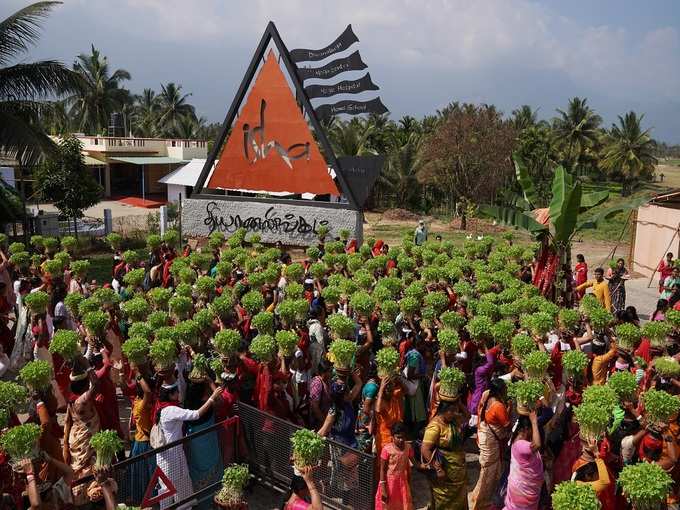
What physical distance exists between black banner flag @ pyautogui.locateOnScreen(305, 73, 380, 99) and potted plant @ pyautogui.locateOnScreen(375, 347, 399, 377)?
13828mm

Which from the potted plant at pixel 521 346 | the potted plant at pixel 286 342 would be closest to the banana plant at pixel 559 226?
the potted plant at pixel 521 346

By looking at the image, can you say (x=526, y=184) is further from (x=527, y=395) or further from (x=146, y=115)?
(x=146, y=115)

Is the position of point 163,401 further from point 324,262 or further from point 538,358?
point 324,262

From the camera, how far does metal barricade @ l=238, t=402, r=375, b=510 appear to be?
5.33m

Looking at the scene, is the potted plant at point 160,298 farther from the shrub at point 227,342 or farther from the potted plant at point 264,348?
the potted plant at point 264,348

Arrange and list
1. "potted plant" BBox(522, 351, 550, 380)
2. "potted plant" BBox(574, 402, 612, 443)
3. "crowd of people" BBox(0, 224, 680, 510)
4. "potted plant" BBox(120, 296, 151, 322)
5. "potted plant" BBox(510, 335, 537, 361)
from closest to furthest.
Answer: "potted plant" BBox(574, 402, 612, 443) < "crowd of people" BBox(0, 224, 680, 510) < "potted plant" BBox(522, 351, 550, 380) < "potted plant" BBox(510, 335, 537, 361) < "potted plant" BBox(120, 296, 151, 322)

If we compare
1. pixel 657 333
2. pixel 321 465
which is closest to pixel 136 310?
pixel 321 465

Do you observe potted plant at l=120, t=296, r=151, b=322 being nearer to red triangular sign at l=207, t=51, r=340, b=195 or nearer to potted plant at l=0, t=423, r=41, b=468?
potted plant at l=0, t=423, r=41, b=468

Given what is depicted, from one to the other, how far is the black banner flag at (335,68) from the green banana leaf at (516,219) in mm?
7949

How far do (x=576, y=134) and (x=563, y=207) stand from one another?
46.5m

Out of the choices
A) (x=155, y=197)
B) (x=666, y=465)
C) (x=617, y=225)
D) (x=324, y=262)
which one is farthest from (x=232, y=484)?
(x=155, y=197)

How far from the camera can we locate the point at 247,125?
62.0ft

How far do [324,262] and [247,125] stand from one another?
9.10 meters

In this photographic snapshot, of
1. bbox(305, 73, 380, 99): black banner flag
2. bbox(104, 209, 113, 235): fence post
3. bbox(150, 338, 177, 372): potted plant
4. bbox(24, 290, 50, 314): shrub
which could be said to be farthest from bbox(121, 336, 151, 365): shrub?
bbox(104, 209, 113, 235): fence post
